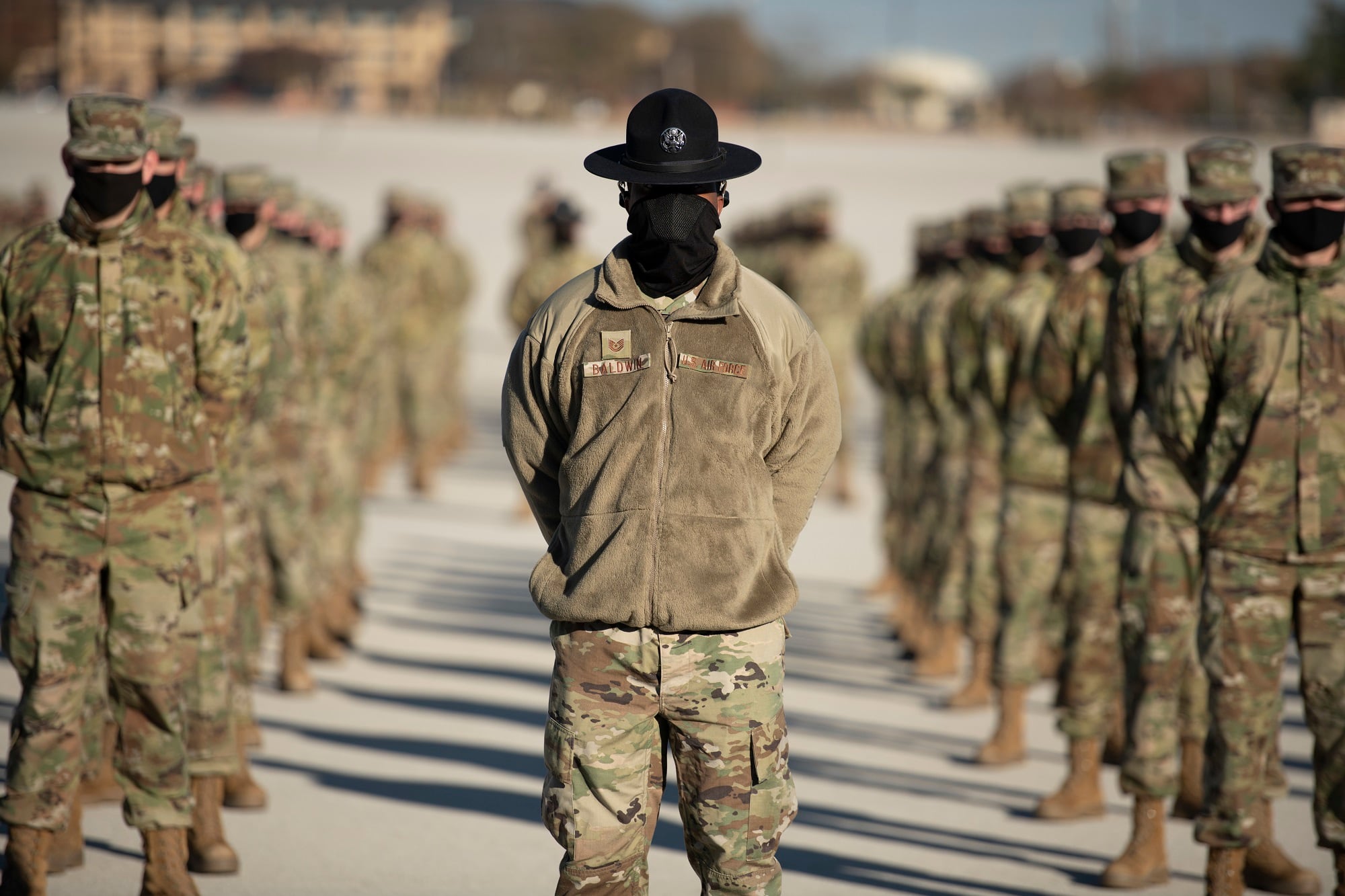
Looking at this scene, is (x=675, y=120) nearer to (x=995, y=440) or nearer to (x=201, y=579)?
(x=201, y=579)

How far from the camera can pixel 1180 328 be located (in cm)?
546

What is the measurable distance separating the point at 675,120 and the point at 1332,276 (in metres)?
2.41

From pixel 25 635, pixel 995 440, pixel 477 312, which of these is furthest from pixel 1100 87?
pixel 25 635

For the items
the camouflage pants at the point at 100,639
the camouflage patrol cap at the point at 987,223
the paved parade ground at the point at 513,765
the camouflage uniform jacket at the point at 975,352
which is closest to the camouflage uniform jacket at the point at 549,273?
the paved parade ground at the point at 513,765

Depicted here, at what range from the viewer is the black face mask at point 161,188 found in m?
6.05

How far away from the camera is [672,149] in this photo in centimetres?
414

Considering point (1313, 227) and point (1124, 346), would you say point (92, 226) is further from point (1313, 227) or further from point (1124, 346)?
point (1313, 227)

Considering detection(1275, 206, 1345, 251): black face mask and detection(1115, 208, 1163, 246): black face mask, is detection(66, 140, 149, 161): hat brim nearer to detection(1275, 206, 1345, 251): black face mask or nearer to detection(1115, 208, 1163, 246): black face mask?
detection(1275, 206, 1345, 251): black face mask

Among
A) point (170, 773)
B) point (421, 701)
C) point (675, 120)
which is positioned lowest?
point (421, 701)

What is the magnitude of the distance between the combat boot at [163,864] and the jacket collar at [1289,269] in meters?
4.08

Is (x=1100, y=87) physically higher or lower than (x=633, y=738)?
higher

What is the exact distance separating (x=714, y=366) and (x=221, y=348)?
2.22m

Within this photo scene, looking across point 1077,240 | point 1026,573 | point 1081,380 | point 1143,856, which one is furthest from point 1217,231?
point 1143,856

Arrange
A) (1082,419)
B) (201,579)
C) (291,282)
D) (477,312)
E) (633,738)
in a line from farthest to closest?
(477,312)
(291,282)
(1082,419)
(201,579)
(633,738)
